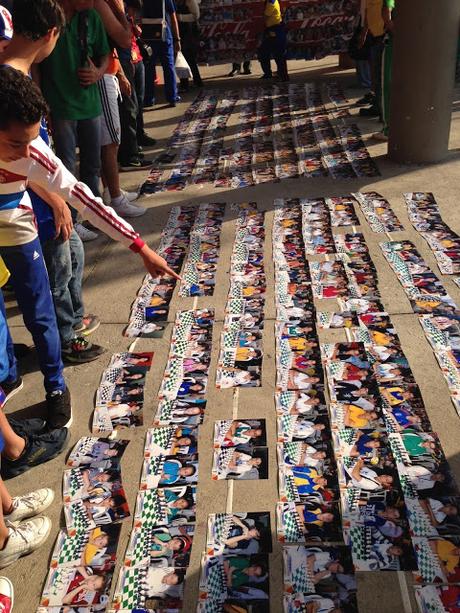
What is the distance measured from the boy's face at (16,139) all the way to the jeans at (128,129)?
3.91 meters

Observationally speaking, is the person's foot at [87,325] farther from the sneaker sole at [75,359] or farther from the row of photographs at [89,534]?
the row of photographs at [89,534]

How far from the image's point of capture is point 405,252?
3867 millimetres

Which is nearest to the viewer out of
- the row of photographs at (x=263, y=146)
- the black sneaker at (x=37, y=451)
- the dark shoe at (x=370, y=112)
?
the black sneaker at (x=37, y=451)

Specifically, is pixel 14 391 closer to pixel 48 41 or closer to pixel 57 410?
pixel 57 410

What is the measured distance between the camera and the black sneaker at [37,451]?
2.43 m

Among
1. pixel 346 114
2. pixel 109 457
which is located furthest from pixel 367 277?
pixel 346 114

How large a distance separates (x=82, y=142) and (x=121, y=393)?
6.26 feet

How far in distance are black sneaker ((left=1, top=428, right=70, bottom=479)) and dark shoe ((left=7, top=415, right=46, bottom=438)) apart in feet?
0.18

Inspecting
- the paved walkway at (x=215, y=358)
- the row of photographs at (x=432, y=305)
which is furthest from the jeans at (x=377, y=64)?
the row of photographs at (x=432, y=305)

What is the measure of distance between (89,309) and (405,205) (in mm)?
2343

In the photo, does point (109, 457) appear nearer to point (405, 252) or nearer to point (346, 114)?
point (405, 252)

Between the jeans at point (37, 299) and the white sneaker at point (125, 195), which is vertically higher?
the jeans at point (37, 299)

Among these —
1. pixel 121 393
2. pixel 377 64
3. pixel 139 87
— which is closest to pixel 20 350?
pixel 121 393

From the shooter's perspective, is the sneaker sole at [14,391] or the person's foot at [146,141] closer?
the sneaker sole at [14,391]
